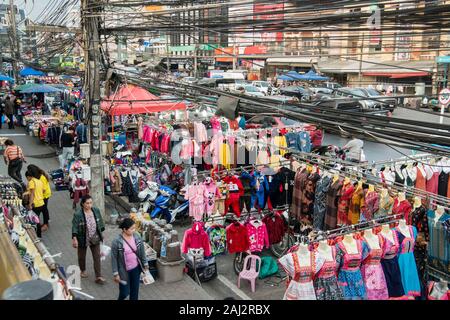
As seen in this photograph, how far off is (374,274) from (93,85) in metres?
7.42

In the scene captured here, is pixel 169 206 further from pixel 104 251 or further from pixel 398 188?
pixel 398 188

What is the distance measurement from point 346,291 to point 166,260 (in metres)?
3.58

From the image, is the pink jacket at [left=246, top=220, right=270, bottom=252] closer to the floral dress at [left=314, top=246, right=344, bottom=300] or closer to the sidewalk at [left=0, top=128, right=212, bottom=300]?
the sidewalk at [left=0, top=128, right=212, bottom=300]

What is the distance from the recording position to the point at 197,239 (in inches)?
348

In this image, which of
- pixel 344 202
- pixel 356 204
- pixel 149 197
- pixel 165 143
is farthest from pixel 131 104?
pixel 356 204

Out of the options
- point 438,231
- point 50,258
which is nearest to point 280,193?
point 438,231

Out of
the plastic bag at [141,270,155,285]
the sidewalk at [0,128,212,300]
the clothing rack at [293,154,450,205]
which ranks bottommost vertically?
the sidewalk at [0,128,212,300]

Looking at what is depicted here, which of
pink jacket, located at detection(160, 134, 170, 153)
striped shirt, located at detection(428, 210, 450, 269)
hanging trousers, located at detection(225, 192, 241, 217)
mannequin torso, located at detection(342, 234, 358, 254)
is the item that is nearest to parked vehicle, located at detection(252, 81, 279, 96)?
pink jacket, located at detection(160, 134, 170, 153)

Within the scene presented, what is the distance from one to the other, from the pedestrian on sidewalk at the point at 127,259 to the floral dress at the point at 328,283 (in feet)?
8.70

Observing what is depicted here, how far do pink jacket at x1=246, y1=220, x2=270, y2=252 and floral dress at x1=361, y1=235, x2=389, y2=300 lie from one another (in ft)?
9.04

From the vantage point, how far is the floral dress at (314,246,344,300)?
6.18m

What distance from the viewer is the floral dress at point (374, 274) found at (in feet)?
21.4
